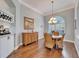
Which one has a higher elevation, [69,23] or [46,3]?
[46,3]

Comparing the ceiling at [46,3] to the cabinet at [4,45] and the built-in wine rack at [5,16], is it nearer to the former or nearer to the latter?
the built-in wine rack at [5,16]

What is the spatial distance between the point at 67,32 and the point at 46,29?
2.87m

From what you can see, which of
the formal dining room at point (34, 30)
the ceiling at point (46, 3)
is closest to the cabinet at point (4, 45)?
the formal dining room at point (34, 30)

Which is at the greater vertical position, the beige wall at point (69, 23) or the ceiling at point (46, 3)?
the ceiling at point (46, 3)

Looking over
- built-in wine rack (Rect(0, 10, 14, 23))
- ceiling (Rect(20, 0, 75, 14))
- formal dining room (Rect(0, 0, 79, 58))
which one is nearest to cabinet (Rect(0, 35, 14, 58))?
formal dining room (Rect(0, 0, 79, 58))

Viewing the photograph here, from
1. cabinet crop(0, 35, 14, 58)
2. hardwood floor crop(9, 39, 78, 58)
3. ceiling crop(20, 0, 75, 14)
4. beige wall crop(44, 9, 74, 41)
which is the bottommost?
hardwood floor crop(9, 39, 78, 58)

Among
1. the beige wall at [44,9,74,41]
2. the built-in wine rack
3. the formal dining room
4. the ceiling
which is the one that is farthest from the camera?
the beige wall at [44,9,74,41]

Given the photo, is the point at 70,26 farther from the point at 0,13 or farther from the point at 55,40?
the point at 0,13

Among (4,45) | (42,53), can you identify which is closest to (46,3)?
(42,53)

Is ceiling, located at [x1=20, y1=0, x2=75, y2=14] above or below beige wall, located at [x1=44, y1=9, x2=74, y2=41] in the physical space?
above

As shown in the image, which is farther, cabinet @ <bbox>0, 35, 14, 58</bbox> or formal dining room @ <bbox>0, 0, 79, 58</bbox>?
formal dining room @ <bbox>0, 0, 79, 58</bbox>

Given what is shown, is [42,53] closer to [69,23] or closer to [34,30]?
[34,30]

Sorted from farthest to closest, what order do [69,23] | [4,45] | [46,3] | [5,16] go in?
[69,23] → [46,3] → [5,16] → [4,45]

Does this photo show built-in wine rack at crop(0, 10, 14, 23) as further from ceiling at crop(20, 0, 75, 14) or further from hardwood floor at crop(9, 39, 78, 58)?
ceiling at crop(20, 0, 75, 14)
